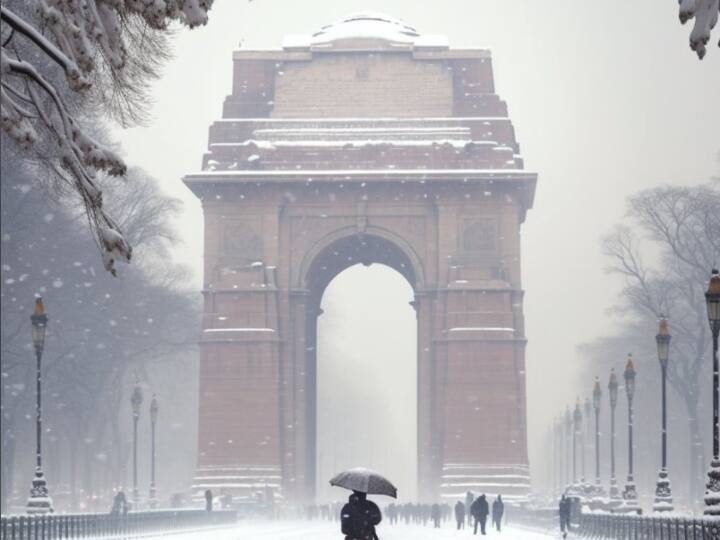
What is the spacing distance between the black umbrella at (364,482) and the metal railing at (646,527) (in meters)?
7.12

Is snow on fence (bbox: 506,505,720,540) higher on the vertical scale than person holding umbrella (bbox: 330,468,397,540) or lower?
lower

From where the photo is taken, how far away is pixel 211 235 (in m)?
74.1

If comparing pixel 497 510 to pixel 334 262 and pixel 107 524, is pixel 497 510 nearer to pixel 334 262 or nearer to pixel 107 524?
pixel 107 524

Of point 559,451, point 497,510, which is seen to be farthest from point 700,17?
point 559,451

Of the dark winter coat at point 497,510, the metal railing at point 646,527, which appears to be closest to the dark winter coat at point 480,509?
the metal railing at point 646,527

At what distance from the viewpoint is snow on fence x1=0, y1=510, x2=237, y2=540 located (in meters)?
32.6

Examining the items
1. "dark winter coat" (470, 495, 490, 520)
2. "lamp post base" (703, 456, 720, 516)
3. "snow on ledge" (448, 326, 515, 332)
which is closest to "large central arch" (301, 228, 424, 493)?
"snow on ledge" (448, 326, 515, 332)

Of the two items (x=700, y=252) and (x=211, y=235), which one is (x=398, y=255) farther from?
(x=700, y=252)

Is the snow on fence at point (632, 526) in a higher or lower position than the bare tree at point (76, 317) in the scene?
lower

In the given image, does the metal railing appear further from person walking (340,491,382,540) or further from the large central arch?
Answer: the large central arch

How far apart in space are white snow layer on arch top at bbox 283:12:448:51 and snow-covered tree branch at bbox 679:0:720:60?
6479cm

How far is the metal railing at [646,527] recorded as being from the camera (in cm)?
2614

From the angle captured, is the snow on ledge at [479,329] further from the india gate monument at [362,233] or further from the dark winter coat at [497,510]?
the dark winter coat at [497,510]

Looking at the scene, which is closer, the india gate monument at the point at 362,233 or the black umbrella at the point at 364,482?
the black umbrella at the point at 364,482
